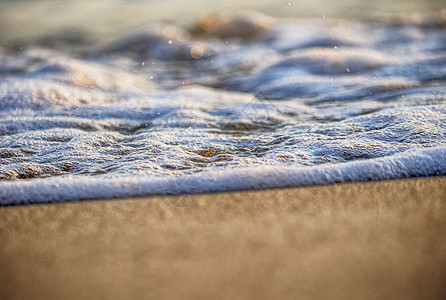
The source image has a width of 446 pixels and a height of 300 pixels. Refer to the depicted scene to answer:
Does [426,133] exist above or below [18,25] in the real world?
above

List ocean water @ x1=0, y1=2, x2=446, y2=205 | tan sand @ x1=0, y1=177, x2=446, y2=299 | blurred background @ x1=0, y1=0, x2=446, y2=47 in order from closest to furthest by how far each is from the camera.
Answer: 1. tan sand @ x1=0, y1=177, x2=446, y2=299
2. ocean water @ x1=0, y1=2, x2=446, y2=205
3. blurred background @ x1=0, y1=0, x2=446, y2=47

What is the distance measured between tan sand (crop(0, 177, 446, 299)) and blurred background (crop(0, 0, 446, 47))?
4.88 metres

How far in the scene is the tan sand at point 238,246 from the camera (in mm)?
1056

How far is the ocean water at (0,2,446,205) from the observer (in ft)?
5.23

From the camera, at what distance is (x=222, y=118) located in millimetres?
2463

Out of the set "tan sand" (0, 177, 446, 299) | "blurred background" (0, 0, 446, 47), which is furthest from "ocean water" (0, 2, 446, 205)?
"blurred background" (0, 0, 446, 47)

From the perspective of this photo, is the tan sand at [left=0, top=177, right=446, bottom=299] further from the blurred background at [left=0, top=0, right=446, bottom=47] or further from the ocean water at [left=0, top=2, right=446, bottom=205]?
the blurred background at [left=0, top=0, right=446, bottom=47]

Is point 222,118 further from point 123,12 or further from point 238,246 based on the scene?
point 123,12

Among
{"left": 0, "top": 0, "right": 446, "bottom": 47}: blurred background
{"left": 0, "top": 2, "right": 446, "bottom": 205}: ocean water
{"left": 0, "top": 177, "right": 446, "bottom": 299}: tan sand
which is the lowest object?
{"left": 0, "top": 0, "right": 446, "bottom": 47}: blurred background

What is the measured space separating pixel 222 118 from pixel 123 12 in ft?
21.5

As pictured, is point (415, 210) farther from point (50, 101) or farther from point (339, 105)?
point (50, 101)

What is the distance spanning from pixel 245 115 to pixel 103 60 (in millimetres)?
2702

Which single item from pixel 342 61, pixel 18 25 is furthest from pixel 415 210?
pixel 18 25

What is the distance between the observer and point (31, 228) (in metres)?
1.33
